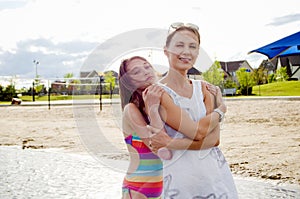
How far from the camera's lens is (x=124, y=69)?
201cm

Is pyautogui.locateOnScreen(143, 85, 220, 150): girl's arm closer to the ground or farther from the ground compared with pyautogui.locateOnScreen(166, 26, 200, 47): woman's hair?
closer to the ground

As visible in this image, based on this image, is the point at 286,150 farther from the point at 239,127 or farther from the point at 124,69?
the point at 124,69

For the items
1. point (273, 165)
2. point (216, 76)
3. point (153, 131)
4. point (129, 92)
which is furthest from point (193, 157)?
point (273, 165)

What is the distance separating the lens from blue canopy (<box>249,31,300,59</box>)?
790cm

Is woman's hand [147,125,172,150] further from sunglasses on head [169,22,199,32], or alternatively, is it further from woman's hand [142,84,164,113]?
sunglasses on head [169,22,199,32]

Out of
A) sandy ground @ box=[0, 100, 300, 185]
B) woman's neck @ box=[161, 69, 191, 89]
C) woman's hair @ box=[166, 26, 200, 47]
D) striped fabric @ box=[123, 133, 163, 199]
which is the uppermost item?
woman's hair @ box=[166, 26, 200, 47]

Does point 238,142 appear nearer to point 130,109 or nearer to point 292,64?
point 130,109

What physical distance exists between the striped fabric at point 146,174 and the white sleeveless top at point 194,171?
227mm

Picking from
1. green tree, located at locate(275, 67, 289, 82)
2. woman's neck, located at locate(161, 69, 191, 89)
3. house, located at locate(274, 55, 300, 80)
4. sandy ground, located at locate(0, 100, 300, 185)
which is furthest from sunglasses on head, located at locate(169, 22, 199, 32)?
house, located at locate(274, 55, 300, 80)

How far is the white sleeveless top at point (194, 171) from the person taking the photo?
1.76m

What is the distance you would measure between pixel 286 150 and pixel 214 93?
18.3 ft

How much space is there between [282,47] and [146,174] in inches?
276

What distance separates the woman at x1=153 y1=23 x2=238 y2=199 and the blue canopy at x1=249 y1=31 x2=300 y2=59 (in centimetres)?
644

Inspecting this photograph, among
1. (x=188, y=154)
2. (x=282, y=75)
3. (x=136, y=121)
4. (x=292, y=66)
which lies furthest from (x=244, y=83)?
(x=188, y=154)
